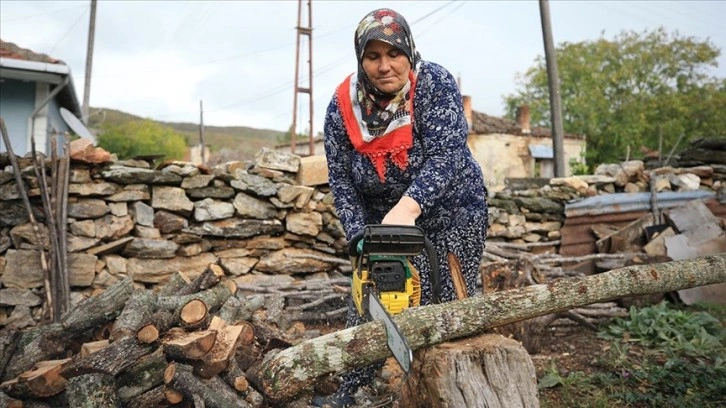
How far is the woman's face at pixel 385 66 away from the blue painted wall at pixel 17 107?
31.1 feet

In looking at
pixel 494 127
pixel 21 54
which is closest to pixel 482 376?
pixel 21 54

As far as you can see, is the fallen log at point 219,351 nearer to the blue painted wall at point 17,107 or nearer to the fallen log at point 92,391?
the fallen log at point 92,391

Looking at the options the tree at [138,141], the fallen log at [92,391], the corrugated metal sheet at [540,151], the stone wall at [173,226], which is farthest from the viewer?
the corrugated metal sheet at [540,151]

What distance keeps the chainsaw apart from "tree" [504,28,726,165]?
37881 millimetres

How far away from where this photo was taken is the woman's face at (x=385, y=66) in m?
2.29

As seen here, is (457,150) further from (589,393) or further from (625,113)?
(625,113)

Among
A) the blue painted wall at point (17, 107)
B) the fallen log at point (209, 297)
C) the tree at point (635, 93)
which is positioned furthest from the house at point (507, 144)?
the fallen log at point (209, 297)

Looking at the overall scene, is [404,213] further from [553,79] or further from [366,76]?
[553,79]

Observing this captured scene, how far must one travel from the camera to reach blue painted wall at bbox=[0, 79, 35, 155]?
960 cm

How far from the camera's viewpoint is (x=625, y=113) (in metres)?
36.9

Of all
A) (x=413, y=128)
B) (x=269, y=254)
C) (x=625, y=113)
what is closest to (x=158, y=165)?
(x=269, y=254)

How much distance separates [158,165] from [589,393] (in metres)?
4.83

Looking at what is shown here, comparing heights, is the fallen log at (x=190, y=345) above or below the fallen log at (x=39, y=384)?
above

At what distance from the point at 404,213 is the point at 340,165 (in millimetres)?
615
